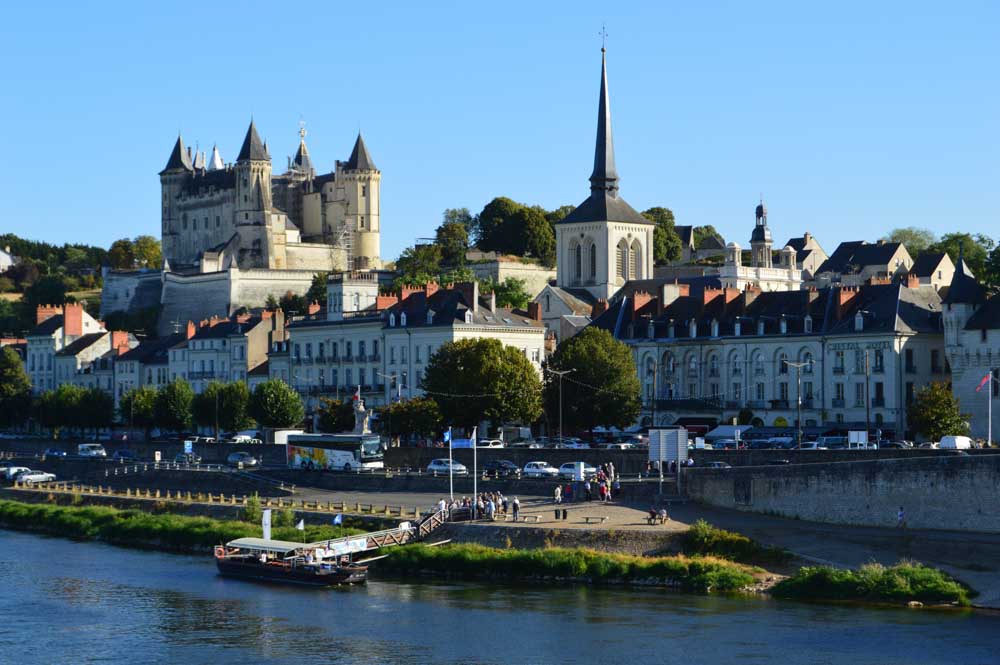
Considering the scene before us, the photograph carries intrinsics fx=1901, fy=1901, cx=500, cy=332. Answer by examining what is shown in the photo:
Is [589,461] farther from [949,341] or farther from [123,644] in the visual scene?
[123,644]

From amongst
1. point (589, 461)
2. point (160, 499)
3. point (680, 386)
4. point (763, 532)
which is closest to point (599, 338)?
point (680, 386)

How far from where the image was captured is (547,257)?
134875 millimetres

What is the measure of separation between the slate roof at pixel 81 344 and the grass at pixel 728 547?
69.7 metres

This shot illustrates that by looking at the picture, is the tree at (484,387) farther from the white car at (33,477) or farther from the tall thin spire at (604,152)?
the tall thin spire at (604,152)

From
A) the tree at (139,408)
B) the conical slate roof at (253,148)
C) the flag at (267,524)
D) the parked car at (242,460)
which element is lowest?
the flag at (267,524)

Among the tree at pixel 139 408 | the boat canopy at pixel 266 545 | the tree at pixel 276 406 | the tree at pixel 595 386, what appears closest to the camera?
the boat canopy at pixel 266 545

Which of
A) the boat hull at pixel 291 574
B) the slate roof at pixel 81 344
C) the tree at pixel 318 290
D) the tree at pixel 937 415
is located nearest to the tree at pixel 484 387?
the tree at pixel 937 415

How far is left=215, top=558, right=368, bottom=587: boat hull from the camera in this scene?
47750 mm

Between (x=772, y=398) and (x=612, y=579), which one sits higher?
(x=772, y=398)

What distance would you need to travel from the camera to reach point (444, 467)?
63.8m

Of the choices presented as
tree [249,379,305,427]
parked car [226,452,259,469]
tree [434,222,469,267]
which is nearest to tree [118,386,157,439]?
tree [249,379,305,427]

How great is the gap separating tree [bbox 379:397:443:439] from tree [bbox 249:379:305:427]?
1076 centimetres

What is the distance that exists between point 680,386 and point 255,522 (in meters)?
26.4

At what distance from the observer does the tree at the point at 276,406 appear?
274 feet
